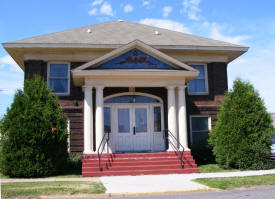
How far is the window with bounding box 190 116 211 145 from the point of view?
1855 centimetres

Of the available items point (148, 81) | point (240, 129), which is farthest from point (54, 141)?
point (240, 129)

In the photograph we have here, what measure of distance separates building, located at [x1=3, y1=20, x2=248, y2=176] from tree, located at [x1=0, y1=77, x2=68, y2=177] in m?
1.48

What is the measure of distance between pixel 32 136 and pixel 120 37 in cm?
867

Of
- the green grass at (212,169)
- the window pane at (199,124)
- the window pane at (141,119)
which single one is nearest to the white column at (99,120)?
the window pane at (141,119)

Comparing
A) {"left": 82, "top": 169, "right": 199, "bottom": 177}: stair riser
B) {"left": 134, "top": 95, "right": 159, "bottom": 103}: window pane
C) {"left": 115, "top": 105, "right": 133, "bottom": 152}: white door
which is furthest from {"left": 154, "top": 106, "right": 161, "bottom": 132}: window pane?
{"left": 82, "top": 169, "right": 199, "bottom": 177}: stair riser

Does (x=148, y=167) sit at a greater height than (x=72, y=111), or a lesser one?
lesser

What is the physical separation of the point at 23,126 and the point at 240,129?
8.90 metres

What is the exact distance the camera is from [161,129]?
1727 centimetres

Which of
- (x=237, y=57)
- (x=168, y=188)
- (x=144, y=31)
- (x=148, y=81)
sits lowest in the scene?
(x=168, y=188)

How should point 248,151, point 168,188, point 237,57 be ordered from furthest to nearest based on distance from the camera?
point 237,57 → point 248,151 → point 168,188

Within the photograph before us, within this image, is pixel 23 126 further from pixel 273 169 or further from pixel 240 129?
pixel 273 169

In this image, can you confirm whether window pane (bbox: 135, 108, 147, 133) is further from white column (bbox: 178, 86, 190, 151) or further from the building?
white column (bbox: 178, 86, 190, 151)

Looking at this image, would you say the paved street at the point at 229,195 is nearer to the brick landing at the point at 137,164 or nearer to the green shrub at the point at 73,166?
the brick landing at the point at 137,164

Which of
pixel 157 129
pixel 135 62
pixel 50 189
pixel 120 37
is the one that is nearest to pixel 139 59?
pixel 135 62
